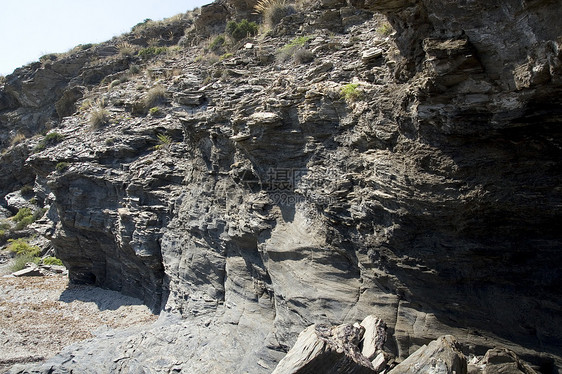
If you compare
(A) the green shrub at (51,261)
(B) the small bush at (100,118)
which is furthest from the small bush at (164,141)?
(A) the green shrub at (51,261)

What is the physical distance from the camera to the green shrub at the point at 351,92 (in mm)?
8262

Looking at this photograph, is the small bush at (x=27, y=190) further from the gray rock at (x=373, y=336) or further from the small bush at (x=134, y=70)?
the gray rock at (x=373, y=336)

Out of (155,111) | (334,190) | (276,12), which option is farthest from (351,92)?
(155,111)

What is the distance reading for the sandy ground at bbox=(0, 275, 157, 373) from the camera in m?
14.4

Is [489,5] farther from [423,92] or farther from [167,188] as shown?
[167,188]

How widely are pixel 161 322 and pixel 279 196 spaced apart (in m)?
6.69

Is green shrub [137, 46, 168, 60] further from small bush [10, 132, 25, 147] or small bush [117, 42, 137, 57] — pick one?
small bush [10, 132, 25, 147]

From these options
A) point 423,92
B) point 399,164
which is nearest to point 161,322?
point 399,164

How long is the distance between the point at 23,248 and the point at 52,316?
10525mm

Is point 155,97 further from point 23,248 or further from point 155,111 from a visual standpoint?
point 23,248

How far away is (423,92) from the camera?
6.16 meters

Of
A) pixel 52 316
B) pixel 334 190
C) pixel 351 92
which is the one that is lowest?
pixel 52 316

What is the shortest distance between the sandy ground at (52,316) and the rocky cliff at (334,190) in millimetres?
845

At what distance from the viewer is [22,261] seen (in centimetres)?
2312
